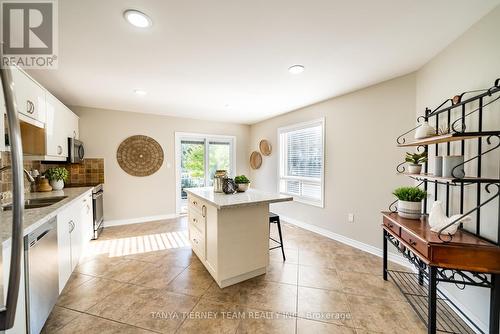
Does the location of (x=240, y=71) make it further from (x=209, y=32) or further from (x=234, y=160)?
(x=234, y=160)

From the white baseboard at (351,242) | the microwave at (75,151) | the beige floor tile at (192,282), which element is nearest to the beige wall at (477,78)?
the white baseboard at (351,242)

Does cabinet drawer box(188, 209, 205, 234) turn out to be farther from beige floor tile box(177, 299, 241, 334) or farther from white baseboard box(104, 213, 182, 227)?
white baseboard box(104, 213, 182, 227)

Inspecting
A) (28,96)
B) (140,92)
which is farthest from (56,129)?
(140,92)

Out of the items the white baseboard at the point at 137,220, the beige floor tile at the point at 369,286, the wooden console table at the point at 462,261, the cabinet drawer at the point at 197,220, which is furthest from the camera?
the white baseboard at the point at 137,220

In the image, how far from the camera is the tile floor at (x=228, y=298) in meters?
1.66

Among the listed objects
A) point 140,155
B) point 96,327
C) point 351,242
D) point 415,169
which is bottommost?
point 96,327

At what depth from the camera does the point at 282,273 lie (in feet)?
7.84

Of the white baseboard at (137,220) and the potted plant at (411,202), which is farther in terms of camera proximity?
the white baseboard at (137,220)

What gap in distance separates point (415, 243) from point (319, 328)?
99 cm

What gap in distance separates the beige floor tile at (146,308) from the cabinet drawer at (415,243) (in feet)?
6.23

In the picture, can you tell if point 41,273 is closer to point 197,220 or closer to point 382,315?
point 197,220

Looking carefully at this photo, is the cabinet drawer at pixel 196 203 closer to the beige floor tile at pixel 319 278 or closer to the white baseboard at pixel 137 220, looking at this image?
the beige floor tile at pixel 319 278

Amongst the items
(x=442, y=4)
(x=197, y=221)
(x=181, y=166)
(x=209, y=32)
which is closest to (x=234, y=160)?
(x=181, y=166)

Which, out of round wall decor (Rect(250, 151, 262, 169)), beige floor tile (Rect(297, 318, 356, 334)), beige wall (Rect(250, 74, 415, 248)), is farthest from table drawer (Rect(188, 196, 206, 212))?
round wall decor (Rect(250, 151, 262, 169))
